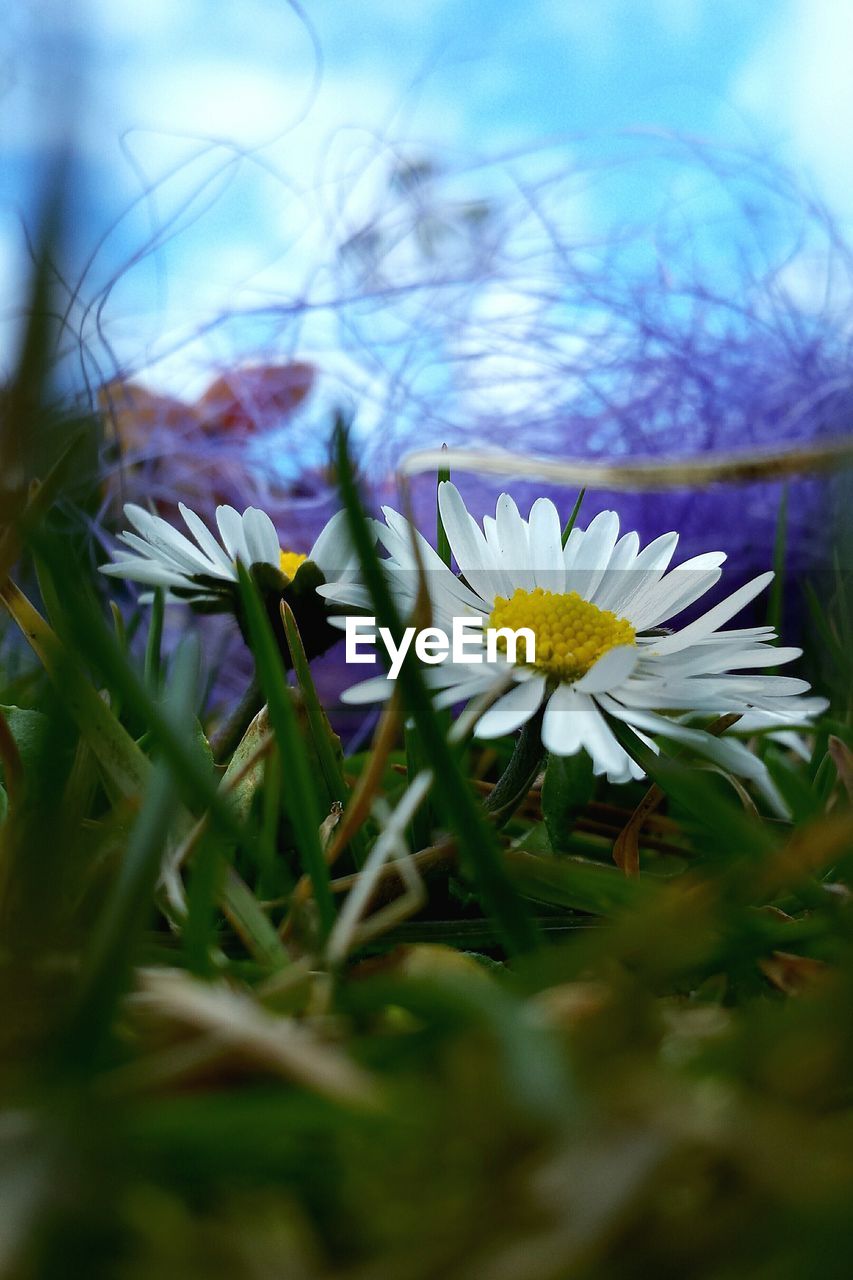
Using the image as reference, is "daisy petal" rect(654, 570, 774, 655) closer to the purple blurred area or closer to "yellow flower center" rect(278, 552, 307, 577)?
"yellow flower center" rect(278, 552, 307, 577)

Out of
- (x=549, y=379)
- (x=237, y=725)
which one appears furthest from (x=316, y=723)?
(x=549, y=379)

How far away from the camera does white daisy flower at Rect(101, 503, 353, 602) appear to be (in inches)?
8.5

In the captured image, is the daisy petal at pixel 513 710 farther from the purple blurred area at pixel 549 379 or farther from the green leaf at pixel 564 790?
the purple blurred area at pixel 549 379

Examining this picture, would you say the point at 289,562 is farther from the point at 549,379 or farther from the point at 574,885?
the point at 549,379

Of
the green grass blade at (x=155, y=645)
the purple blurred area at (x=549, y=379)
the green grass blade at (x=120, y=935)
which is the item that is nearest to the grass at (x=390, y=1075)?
the green grass blade at (x=120, y=935)

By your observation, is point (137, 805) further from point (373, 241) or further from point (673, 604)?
point (373, 241)

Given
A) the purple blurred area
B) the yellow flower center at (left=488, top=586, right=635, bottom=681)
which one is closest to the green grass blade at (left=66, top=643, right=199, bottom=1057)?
the yellow flower center at (left=488, top=586, right=635, bottom=681)

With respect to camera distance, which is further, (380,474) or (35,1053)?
(380,474)

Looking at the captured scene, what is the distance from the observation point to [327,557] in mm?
235

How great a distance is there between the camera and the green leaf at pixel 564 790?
19 centimetres

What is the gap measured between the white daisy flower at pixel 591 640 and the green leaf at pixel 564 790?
0.03ft

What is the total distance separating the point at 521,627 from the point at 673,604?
44 mm

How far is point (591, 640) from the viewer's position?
20cm

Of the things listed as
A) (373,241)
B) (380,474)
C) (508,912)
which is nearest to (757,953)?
(508,912)
